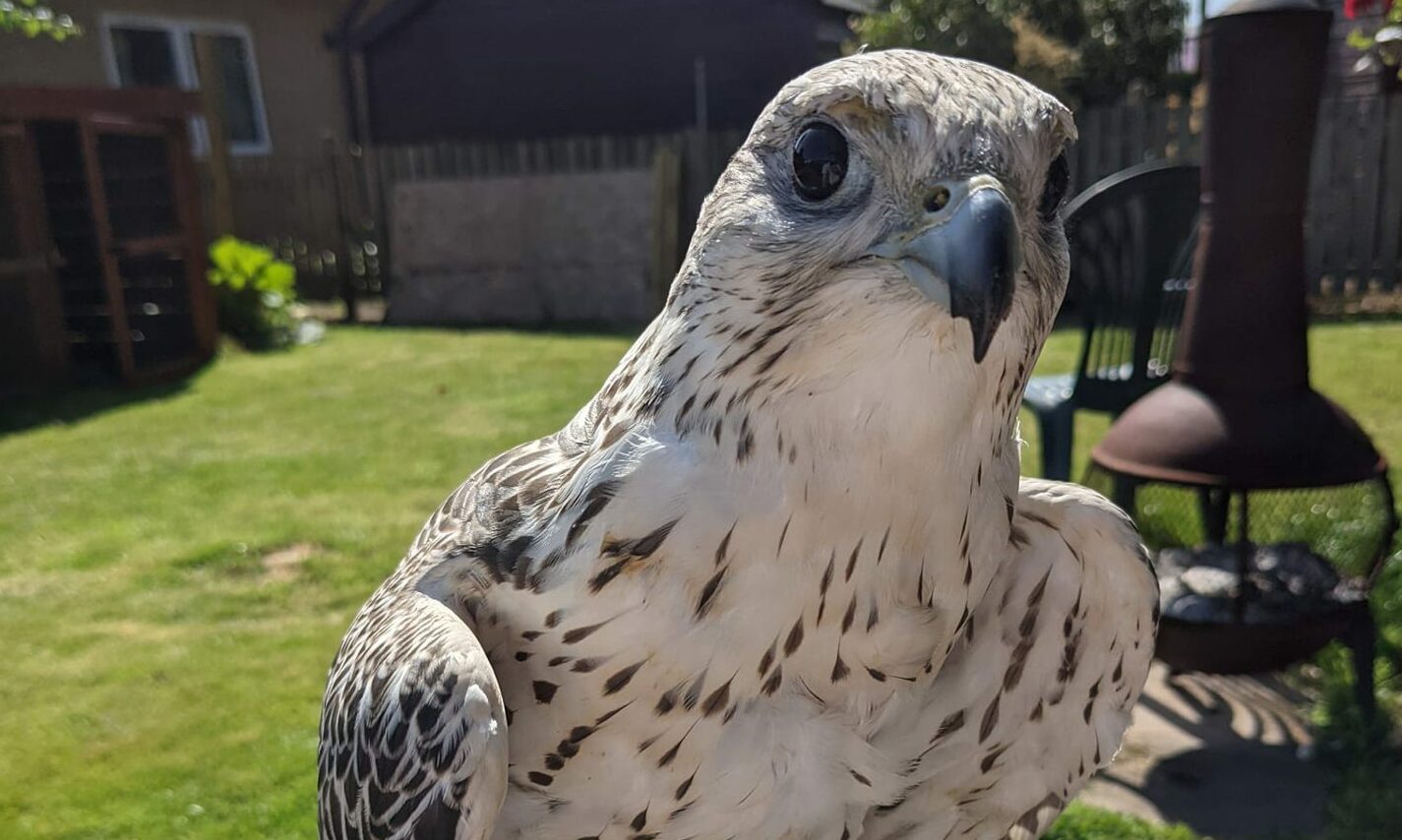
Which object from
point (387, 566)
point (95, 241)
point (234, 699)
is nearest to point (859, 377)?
point (234, 699)

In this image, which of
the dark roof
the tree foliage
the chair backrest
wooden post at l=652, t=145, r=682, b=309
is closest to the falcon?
the chair backrest

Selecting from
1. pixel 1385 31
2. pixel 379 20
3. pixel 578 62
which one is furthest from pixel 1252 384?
pixel 379 20

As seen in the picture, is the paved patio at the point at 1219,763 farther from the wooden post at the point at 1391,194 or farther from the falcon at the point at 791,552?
the wooden post at the point at 1391,194

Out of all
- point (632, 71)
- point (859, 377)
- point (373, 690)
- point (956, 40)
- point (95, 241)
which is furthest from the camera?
point (632, 71)

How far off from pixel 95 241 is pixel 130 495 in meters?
3.87

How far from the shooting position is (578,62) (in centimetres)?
1539

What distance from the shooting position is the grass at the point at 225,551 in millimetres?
3404

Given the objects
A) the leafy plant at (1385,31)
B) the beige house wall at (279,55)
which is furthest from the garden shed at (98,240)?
the leafy plant at (1385,31)

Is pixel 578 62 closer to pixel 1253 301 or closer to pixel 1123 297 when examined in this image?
pixel 1123 297

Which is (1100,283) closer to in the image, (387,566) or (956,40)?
(387,566)

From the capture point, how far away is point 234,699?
3.87 meters

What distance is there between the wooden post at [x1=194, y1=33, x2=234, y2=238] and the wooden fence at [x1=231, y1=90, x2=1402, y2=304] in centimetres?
88

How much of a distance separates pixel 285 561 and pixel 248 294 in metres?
6.19

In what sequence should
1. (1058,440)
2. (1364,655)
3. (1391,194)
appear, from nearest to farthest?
(1364,655)
(1058,440)
(1391,194)
